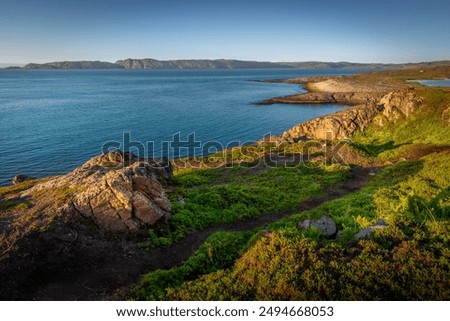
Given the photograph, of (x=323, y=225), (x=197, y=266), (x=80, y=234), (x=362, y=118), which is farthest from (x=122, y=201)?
(x=362, y=118)

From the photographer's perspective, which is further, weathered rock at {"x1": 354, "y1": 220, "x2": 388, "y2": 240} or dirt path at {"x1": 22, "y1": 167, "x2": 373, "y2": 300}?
dirt path at {"x1": 22, "y1": 167, "x2": 373, "y2": 300}

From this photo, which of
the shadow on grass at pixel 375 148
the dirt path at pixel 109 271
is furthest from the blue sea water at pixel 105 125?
the dirt path at pixel 109 271

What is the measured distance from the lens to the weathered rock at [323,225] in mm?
16109

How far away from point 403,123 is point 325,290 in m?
40.9

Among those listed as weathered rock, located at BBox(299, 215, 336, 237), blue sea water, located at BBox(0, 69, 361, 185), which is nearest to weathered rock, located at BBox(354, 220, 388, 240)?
weathered rock, located at BBox(299, 215, 336, 237)

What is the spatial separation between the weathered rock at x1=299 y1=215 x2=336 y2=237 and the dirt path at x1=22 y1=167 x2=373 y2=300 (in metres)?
5.45

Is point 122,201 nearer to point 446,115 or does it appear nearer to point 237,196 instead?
point 237,196

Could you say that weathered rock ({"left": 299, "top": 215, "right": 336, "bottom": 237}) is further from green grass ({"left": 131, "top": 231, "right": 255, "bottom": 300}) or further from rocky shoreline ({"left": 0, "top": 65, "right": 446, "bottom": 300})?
rocky shoreline ({"left": 0, "top": 65, "right": 446, "bottom": 300})

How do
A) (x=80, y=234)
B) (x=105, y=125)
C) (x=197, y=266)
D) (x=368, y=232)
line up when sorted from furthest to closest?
1. (x=105, y=125)
2. (x=80, y=234)
3. (x=197, y=266)
4. (x=368, y=232)

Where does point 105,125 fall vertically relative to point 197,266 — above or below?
above

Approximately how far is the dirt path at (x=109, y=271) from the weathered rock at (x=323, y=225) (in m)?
5.45

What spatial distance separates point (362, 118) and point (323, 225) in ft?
121

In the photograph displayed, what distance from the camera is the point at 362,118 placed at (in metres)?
48.9

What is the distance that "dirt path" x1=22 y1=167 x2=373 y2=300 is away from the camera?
13.6 metres
